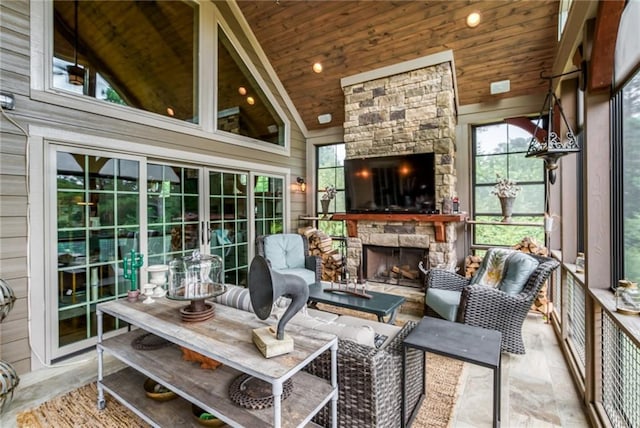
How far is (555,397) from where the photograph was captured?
2.27 m

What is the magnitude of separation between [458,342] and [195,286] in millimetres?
1735

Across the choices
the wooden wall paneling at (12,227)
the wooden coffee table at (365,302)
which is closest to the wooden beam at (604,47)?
the wooden coffee table at (365,302)

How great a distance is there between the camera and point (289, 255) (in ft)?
15.1

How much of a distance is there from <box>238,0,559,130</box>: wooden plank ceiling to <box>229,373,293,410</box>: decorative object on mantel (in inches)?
172

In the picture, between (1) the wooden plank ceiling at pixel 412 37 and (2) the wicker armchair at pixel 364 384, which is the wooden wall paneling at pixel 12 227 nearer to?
(2) the wicker armchair at pixel 364 384

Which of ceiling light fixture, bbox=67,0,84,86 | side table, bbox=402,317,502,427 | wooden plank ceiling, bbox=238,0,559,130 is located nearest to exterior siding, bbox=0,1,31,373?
ceiling light fixture, bbox=67,0,84,86

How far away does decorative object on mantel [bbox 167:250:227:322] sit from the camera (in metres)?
1.86

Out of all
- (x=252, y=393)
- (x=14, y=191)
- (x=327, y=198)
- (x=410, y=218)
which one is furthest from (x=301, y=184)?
(x=252, y=393)

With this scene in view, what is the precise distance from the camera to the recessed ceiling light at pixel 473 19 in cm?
365

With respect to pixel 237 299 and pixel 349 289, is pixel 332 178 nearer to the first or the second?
pixel 349 289

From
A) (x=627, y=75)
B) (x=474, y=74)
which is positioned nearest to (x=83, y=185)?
(x=627, y=75)

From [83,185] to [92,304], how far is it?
126cm

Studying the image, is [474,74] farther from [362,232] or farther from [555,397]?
[555,397]

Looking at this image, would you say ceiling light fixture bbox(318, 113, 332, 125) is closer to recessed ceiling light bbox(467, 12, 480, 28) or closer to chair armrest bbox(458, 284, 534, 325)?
recessed ceiling light bbox(467, 12, 480, 28)
